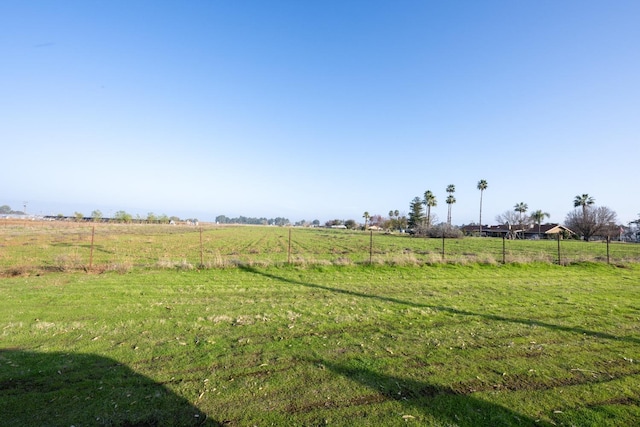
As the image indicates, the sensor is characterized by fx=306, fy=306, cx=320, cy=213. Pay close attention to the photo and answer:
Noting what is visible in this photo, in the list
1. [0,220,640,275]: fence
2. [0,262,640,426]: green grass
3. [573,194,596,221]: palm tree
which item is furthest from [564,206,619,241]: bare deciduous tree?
[0,262,640,426]: green grass

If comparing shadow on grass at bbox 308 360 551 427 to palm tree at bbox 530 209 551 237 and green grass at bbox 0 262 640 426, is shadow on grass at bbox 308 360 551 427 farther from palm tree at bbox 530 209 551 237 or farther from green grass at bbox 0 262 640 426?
palm tree at bbox 530 209 551 237

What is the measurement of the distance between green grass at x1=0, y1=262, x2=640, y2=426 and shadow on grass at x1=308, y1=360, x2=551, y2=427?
0.02 metres

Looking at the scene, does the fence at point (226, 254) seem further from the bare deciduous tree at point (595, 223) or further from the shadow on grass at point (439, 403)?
the bare deciduous tree at point (595, 223)

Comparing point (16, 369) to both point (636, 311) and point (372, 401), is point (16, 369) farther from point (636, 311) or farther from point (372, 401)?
point (636, 311)

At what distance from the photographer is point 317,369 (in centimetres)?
457

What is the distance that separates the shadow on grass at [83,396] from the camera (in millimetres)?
3324

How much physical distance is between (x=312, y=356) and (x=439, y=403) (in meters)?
2.07

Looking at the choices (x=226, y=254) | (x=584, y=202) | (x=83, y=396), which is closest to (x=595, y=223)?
(x=584, y=202)

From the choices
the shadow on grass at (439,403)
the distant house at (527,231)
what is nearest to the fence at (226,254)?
the shadow on grass at (439,403)

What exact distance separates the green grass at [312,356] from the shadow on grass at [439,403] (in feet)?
0.07

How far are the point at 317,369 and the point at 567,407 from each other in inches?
123

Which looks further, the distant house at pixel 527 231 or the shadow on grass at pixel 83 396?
the distant house at pixel 527 231

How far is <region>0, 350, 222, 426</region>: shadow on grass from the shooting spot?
332 cm

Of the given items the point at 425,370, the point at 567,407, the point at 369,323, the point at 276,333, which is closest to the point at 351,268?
the point at 369,323
